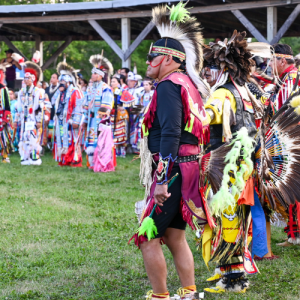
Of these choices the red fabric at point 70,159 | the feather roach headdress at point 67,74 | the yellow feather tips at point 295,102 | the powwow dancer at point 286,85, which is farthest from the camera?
the red fabric at point 70,159

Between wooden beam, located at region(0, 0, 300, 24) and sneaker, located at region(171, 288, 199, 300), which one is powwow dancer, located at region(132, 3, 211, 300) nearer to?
sneaker, located at region(171, 288, 199, 300)

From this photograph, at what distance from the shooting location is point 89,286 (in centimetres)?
373

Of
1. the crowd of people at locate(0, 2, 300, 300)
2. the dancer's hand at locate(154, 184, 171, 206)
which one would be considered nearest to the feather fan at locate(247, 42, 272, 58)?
the crowd of people at locate(0, 2, 300, 300)

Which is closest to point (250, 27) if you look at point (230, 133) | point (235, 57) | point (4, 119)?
point (4, 119)

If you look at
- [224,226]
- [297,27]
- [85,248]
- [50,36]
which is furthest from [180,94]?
[50,36]

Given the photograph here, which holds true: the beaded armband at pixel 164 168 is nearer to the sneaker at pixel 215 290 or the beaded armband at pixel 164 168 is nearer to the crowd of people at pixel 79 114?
the sneaker at pixel 215 290

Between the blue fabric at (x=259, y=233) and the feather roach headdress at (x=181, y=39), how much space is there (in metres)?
0.97

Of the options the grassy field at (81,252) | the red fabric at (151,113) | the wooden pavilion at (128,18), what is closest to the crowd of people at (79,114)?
the wooden pavilion at (128,18)

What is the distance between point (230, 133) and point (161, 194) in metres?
0.85

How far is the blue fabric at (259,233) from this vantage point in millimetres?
3602

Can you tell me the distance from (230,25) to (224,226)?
1305 centimetres

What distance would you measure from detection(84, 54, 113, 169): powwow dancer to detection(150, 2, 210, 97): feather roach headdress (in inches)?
237

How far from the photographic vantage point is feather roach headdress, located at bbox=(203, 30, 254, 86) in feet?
12.0

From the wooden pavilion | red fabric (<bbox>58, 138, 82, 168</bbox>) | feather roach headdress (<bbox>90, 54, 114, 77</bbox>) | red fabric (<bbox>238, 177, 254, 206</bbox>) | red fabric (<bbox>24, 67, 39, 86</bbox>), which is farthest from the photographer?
the wooden pavilion
